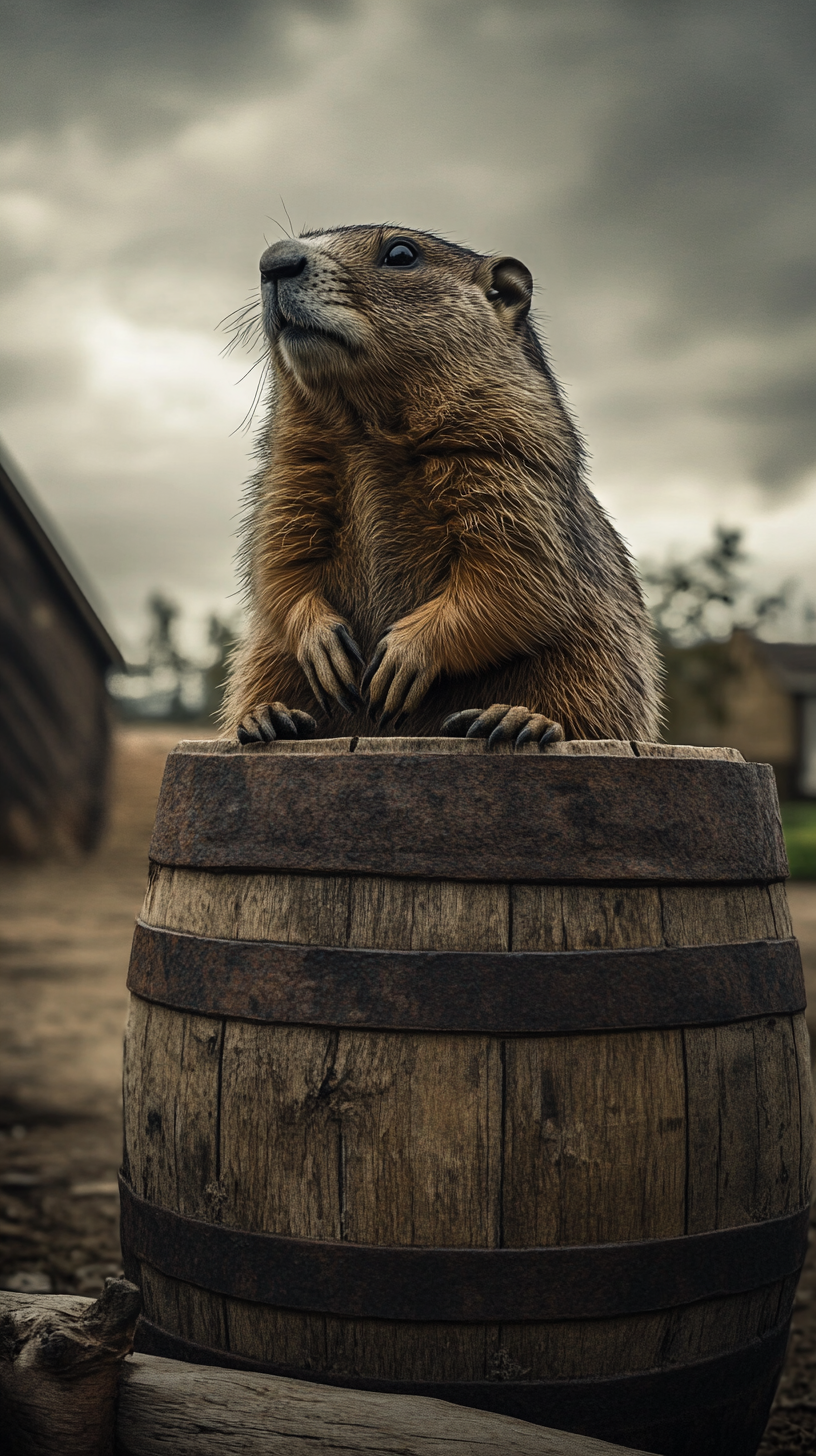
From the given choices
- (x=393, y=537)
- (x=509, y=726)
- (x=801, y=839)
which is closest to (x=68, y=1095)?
(x=393, y=537)

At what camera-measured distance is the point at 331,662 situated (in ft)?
7.12

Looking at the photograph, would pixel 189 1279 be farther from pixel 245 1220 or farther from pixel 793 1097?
pixel 793 1097

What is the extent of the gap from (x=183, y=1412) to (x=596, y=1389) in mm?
634

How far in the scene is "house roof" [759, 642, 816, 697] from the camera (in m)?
24.8

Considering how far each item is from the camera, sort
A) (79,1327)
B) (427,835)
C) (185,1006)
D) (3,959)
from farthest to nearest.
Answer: (3,959) → (185,1006) → (427,835) → (79,1327)

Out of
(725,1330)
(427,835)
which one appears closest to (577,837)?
(427,835)

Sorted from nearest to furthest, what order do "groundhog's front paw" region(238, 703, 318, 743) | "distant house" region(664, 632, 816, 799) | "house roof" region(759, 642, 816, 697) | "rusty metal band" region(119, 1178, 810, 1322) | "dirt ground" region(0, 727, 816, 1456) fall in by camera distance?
"rusty metal band" region(119, 1178, 810, 1322) → "groundhog's front paw" region(238, 703, 318, 743) → "dirt ground" region(0, 727, 816, 1456) → "distant house" region(664, 632, 816, 799) → "house roof" region(759, 642, 816, 697)

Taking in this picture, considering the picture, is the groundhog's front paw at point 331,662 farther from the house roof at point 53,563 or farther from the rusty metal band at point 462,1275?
the house roof at point 53,563

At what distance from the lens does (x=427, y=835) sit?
1755 millimetres

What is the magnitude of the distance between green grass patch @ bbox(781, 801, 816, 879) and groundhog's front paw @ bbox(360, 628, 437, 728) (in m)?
10.5

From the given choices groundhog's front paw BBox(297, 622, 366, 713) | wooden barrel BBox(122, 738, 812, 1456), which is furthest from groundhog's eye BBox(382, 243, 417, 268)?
wooden barrel BBox(122, 738, 812, 1456)

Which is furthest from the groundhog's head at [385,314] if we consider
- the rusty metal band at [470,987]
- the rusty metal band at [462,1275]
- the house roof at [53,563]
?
the house roof at [53,563]

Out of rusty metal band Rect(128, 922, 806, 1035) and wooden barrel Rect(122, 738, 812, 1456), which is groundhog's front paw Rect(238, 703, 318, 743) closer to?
wooden barrel Rect(122, 738, 812, 1456)

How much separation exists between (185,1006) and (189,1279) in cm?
45
